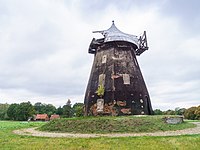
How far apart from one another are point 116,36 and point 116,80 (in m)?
4.01

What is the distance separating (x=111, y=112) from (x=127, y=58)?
15.8 feet

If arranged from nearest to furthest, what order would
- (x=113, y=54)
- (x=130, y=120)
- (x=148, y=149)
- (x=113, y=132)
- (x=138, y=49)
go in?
(x=148, y=149) < (x=113, y=132) < (x=130, y=120) < (x=113, y=54) < (x=138, y=49)

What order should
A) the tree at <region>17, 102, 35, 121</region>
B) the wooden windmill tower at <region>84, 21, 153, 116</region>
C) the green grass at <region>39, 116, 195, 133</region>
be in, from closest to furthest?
1. the green grass at <region>39, 116, 195, 133</region>
2. the wooden windmill tower at <region>84, 21, 153, 116</region>
3. the tree at <region>17, 102, 35, 121</region>

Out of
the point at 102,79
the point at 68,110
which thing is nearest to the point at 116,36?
the point at 102,79

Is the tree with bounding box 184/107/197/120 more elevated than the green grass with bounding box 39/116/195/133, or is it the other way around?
the tree with bounding box 184/107/197/120

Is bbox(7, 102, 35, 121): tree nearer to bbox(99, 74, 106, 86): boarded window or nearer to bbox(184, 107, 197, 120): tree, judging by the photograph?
bbox(184, 107, 197, 120): tree

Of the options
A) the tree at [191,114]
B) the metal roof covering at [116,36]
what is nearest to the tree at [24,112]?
the tree at [191,114]

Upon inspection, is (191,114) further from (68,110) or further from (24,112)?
(24,112)

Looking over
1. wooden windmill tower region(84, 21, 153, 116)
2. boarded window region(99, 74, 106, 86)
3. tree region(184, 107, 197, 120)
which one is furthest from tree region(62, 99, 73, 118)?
boarded window region(99, 74, 106, 86)

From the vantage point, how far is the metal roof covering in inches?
828

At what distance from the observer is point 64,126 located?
14289mm

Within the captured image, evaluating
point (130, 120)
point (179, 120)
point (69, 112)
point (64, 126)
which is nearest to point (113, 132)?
point (130, 120)

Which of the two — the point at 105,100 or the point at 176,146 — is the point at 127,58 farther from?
the point at 176,146

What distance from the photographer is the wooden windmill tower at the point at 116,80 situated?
19047 millimetres
